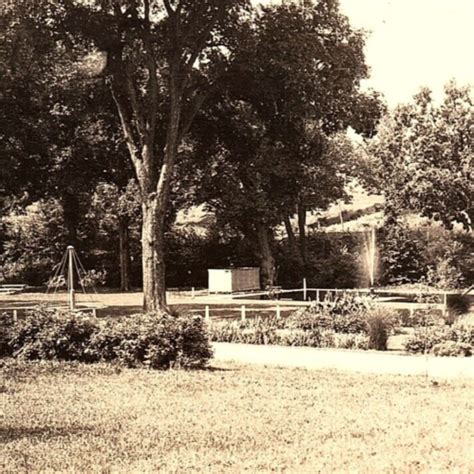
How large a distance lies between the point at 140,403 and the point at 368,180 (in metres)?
38.4

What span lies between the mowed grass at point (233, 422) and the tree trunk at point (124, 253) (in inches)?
1181

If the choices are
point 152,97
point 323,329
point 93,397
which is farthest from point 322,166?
point 93,397

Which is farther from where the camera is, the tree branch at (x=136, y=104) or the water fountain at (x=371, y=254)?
the water fountain at (x=371, y=254)

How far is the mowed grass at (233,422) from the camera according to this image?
7.69m

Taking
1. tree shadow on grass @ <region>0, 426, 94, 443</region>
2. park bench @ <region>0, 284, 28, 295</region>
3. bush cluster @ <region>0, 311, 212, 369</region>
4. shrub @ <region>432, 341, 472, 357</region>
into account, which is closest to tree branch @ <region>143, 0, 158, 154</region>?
bush cluster @ <region>0, 311, 212, 369</region>

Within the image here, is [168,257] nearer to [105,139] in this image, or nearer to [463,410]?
[105,139]

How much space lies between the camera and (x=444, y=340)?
17.4m

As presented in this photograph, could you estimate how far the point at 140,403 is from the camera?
11.4 meters

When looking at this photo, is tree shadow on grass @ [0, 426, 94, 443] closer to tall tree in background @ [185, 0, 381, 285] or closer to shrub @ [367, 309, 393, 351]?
shrub @ [367, 309, 393, 351]

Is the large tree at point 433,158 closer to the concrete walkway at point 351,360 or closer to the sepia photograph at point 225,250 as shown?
the sepia photograph at point 225,250

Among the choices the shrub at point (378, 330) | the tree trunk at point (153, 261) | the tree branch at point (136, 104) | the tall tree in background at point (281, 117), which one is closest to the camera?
the shrub at point (378, 330)

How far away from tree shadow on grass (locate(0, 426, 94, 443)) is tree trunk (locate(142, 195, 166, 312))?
14940 millimetres

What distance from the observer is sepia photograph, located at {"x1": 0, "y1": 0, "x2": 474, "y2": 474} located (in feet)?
30.7

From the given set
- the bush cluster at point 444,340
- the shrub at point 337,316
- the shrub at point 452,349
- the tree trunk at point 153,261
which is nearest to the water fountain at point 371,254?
the tree trunk at point 153,261
